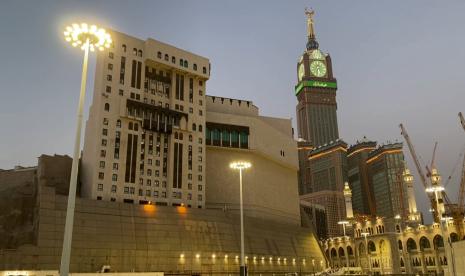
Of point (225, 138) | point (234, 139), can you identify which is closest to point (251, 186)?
point (234, 139)

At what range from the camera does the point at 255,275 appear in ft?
339

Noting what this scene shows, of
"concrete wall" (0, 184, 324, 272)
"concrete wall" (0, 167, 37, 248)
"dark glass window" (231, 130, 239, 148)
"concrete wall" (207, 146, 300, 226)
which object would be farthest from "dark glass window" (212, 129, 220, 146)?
"concrete wall" (0, 167, 37, 248)

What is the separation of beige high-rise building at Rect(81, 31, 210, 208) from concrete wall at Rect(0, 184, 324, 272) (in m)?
6.63

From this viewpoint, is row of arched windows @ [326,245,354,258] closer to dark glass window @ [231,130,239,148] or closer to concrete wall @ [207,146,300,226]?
concrete wall @ [207,146,300,226]

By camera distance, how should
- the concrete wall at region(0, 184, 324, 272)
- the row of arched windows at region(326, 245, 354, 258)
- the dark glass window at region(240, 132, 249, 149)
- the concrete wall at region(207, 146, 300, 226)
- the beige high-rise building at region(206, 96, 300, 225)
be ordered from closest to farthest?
the concrete wall at region(0, 184, 324, 272), the concrete wall at region(207, 146, 300, 226), the beige high-rise building at region(206, 96, 300, 225), the dark glass window at region(240, 132, 249, 149), the row of arched windows at region(326, 245, 354, 258)

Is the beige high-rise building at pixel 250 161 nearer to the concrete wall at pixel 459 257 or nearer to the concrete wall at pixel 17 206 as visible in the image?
the concrete wall at pixel 17 206

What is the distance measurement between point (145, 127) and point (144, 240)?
28.1m

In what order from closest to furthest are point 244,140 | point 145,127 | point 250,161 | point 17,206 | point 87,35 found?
point 87,35
point 17,206
point 145,127
point 244,140
point 250,161

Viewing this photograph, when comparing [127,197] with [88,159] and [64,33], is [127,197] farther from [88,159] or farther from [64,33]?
[64,33]

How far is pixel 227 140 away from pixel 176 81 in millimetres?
23030

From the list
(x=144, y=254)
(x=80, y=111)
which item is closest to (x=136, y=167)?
(x=144, y=254)

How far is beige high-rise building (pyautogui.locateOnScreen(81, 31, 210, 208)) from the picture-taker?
95750mm

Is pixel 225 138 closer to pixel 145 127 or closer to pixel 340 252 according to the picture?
pixel 145 127

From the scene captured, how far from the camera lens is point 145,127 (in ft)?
335
